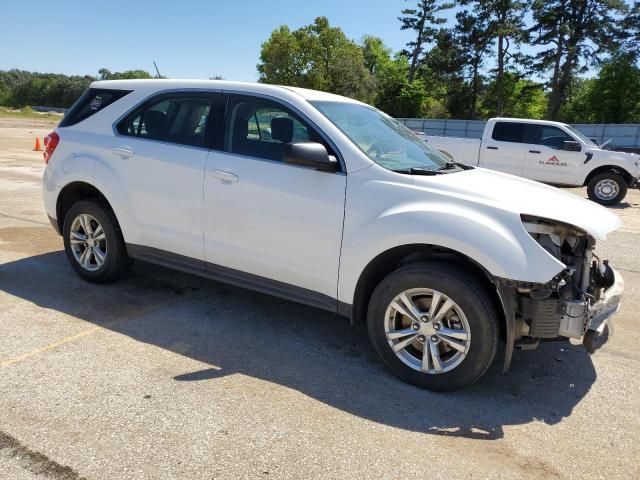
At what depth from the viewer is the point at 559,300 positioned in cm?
303

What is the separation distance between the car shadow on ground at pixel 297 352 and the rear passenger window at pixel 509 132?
9939 millimetres

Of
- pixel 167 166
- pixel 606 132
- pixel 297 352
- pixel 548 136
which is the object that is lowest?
pixel 297 352

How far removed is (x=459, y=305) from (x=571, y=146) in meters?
10.5

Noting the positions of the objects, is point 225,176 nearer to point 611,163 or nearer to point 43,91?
point 611,163

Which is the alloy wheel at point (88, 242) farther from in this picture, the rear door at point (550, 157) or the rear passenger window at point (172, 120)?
the rear door at point (550, 157)

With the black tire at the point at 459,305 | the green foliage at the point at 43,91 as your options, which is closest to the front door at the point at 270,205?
the black tire at the point at 459,305

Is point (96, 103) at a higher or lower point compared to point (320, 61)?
lower

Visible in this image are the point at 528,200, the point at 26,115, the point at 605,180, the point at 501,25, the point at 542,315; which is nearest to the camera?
the point at 542,315

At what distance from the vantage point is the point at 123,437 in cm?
267

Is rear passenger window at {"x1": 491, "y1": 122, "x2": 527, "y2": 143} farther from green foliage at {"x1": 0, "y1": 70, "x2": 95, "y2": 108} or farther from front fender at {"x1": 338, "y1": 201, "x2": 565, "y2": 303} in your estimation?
green foliage at {"x1": 0, "y1": 70, "x2": 95, "y2": 108}

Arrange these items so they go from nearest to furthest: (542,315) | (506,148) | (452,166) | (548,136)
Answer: (542,315), (452,166), (548,136), (506,148)

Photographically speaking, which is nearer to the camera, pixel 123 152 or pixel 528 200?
pixel 528 200

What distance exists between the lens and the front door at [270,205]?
3.53 m

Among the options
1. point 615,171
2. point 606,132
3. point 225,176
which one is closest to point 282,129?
point 225,176
